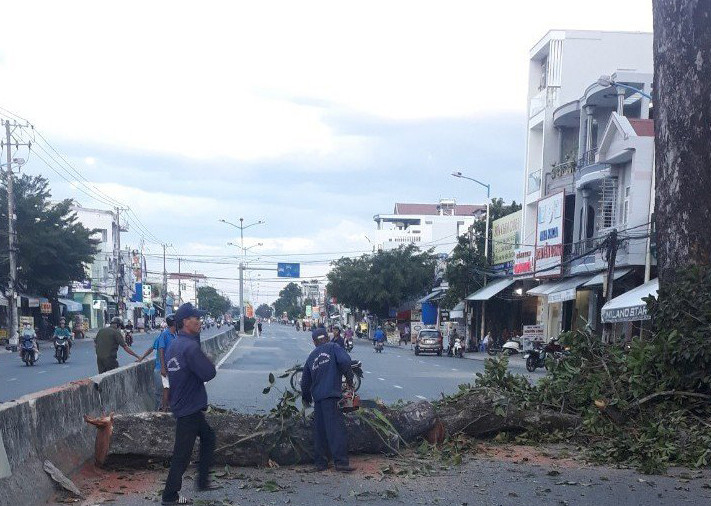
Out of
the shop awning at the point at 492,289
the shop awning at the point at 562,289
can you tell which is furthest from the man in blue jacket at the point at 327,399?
the shop awning at the point at 492,289

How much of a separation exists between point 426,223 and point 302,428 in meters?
122

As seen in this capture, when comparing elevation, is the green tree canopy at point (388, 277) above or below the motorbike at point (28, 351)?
above

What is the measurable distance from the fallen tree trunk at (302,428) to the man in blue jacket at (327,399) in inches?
11.5

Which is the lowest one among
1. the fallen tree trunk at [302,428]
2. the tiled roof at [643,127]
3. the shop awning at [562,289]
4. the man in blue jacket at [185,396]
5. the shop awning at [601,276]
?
the fallen tree trunk at [302,428]

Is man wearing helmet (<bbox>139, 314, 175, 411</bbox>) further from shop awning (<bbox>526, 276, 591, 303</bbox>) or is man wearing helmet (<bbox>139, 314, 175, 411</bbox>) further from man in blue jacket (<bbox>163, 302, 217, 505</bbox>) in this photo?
shop awning (<bbox>526, 276, 591, 303</bbox>)

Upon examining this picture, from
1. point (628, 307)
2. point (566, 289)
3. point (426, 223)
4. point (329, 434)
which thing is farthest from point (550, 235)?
point (426, 223)

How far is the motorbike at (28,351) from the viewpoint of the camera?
102 feet

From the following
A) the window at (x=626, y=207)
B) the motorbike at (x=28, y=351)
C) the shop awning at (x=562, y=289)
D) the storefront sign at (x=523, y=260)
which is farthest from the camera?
the storefront sign at (x=523, y=260)

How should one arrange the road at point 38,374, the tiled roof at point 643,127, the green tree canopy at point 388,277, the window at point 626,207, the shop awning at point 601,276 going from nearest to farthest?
the road at point 38,374 < the tiled roof at point 643,127 < the window at point 626,207 < the shop awning at point 601,276 < the green tree canopy at point 388,277

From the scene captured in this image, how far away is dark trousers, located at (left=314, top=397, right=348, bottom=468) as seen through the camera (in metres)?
9.28

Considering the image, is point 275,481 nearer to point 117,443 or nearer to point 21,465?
point 117,443

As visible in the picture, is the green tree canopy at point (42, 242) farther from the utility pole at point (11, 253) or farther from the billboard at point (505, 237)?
the billboard at point (505, 237)

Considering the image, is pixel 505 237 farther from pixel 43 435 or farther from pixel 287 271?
pixel 43 435

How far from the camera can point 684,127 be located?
1090 cm
